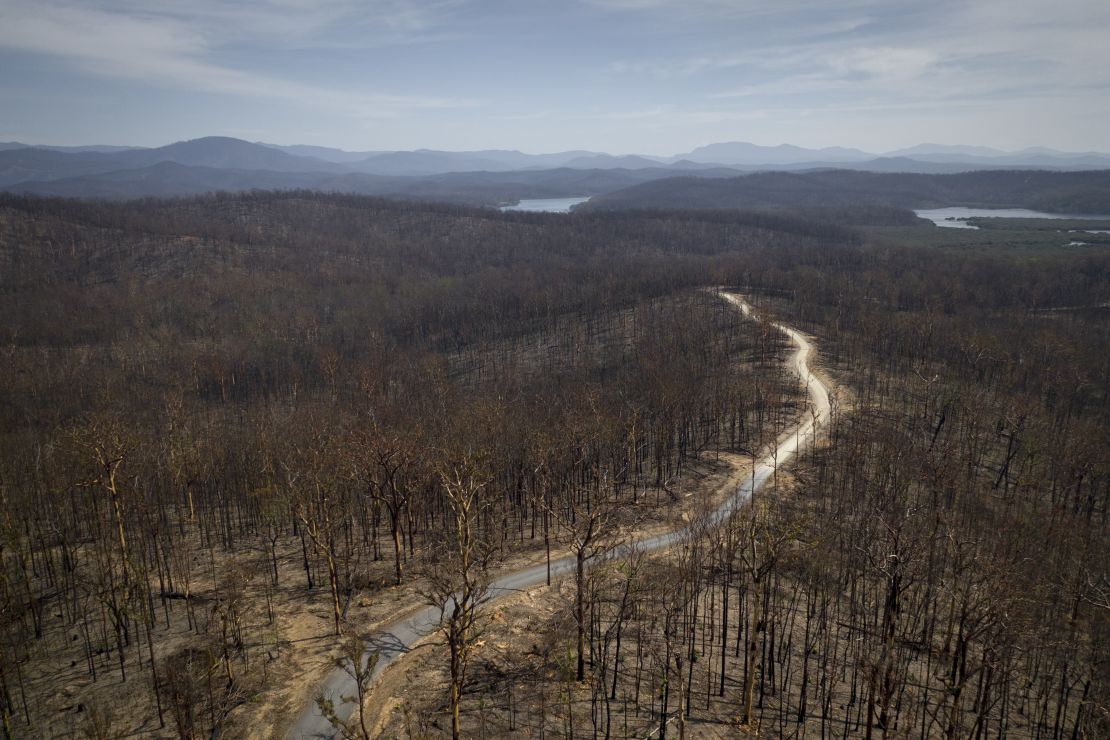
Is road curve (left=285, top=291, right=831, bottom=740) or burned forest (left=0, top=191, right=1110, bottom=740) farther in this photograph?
burned forest (left=0, top=191, right=1110, bottom=740)

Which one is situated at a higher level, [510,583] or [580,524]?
[580,524]

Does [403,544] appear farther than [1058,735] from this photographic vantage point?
Yes

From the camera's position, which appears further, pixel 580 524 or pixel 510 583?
pixel 510 583

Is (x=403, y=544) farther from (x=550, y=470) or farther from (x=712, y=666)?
(x=712, y=666)

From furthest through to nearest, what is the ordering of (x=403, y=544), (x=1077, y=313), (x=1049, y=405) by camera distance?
(x=1077, y=313), (x=1049, y=405), (x=403, y=544)

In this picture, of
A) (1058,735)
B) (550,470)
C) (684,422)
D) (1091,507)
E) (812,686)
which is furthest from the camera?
(684,422)

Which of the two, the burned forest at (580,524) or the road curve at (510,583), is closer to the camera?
the road curve at (510,583)

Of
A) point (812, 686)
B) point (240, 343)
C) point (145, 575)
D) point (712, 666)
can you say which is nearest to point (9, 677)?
point (145, 575)

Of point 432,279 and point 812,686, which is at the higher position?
point 432,279
